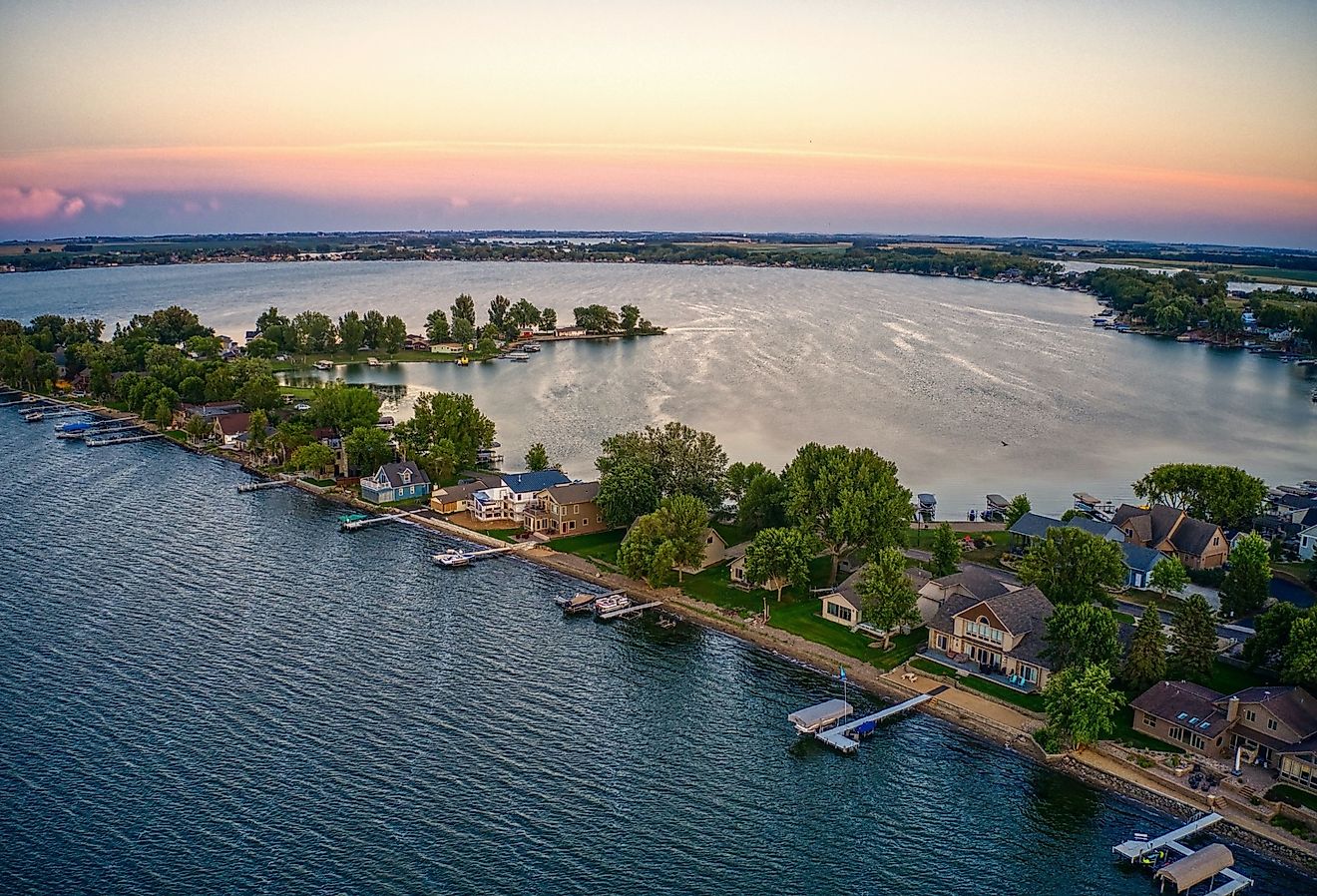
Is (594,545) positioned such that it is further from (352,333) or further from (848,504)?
(352,333)

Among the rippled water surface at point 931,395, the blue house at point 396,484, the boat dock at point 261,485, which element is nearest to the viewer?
the blue house at point 396,484

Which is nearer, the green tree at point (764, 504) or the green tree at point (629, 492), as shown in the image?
the green tree at point (764, 504)

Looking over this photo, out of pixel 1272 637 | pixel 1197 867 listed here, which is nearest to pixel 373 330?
pixel 1272 637

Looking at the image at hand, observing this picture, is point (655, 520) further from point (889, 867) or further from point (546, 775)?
point (889, 867)

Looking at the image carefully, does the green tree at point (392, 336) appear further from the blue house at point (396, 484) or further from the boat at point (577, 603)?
the boat at point (577, 603)

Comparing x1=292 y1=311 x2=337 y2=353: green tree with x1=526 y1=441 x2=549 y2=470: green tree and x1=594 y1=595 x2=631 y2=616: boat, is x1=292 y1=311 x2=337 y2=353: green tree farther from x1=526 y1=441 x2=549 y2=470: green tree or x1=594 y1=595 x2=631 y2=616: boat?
x1=594 y1=595 x2=631 y2=616: boat

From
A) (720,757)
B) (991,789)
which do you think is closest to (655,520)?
(720,757)

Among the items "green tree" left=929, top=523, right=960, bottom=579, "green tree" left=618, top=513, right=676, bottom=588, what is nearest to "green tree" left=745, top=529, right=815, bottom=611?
"green tree" left=618, top=513, right=676, bottom=588

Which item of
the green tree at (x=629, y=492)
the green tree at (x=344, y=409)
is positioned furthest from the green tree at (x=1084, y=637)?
the green tree at (x=344, y=409)
